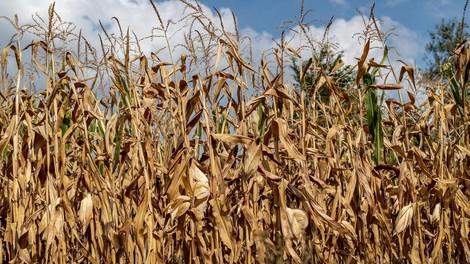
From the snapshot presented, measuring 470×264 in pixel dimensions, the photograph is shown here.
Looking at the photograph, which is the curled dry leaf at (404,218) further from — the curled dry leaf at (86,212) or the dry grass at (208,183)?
the curled dry leaf at (86,212)

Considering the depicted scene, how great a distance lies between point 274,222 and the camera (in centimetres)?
275

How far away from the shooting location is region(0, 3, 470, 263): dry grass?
99.2 inches

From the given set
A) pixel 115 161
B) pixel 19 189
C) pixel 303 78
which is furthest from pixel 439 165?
pixel 19 189

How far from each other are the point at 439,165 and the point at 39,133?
6.31 feet

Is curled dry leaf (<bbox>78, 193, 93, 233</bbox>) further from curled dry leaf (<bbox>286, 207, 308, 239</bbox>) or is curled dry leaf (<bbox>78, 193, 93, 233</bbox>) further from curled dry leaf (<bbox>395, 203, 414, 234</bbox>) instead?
curled dry leaf (<bbox>395, 203, 414, 234</bbox>)

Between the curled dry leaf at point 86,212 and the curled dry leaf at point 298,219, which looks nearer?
the curled dry leaf at point 298,219

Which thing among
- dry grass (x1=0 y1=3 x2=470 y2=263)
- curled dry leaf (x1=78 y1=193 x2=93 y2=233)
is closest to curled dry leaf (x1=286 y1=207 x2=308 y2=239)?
dry grass (x1=0 y1=3 x2=470 y2=263)

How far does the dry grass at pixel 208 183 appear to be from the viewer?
252 centimetres

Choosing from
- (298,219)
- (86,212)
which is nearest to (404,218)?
(298,219)

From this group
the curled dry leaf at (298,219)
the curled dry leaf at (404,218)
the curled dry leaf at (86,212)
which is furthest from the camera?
the curled dry leaf at (404,218)

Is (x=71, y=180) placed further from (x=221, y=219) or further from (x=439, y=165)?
(x=439, y=165)

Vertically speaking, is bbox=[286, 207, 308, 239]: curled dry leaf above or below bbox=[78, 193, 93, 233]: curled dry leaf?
below

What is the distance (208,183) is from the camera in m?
2.57

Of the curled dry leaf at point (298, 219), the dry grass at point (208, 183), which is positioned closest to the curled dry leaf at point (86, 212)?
the dry grass at point (208, 183)
